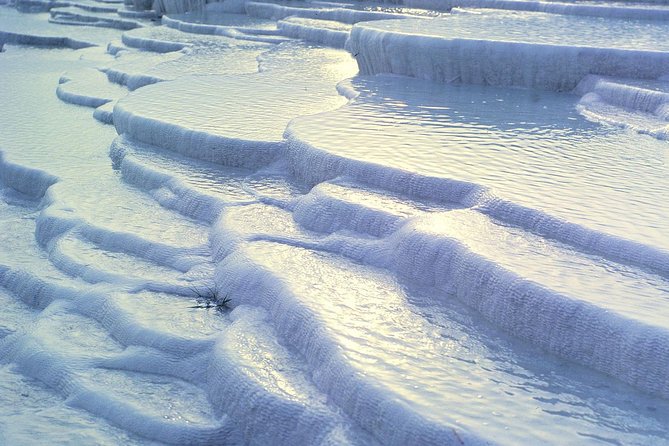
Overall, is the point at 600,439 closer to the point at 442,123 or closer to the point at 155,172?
the point at 442,123

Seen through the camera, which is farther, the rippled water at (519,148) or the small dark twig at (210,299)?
the small dark twig at (210,299)

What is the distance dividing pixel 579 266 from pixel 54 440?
2.10m

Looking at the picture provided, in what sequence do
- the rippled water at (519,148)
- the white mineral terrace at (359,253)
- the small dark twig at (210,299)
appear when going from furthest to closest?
the small dark twig at (210,299)
the rippled water at (519,148)
the white mineral terrace at (359,253)

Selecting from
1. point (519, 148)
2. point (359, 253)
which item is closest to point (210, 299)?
point (359, 253)

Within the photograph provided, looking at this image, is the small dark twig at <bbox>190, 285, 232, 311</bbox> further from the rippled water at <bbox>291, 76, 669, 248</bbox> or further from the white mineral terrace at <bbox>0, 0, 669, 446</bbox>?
the rippled water at <bbox>291, 76, 669, 248</bbox>

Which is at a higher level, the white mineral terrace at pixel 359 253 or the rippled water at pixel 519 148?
the rippled water at pixel 519 148

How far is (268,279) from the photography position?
378cm

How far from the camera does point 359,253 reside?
4.01 meters

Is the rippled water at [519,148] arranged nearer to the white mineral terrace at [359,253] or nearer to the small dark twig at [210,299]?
the white mineral terrace at [359,253]

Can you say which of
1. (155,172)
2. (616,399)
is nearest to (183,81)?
(155,172)

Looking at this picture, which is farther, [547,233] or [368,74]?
[368,74]

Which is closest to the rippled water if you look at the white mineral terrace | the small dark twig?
the white mineral terrace

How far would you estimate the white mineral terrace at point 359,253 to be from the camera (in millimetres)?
2951

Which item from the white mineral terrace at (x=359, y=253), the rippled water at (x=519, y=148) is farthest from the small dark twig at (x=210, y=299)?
the rippled water at (x=519, y=148)
